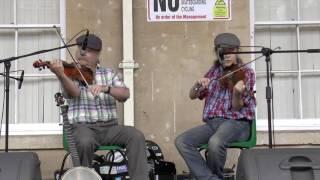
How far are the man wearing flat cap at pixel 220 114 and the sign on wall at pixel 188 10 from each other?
122 centimetres

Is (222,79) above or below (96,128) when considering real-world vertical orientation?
above

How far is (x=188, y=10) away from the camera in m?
5.96

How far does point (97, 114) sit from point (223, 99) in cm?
93

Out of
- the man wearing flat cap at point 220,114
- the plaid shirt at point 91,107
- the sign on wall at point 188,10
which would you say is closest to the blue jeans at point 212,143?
the man wearing flat cap at point 220,114

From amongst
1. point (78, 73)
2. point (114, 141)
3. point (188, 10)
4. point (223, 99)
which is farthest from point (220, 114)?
point (188, 10)

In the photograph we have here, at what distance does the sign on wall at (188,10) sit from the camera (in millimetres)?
5938

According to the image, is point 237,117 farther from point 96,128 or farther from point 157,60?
point 157,60

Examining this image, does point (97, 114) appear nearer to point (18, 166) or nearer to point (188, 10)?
point (18, 166)

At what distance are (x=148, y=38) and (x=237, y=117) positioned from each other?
1.58 meters

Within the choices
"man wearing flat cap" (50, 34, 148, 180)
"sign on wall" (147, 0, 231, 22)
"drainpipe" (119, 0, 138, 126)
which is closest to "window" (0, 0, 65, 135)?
"drainpipe" (119, 0, 138, 126)

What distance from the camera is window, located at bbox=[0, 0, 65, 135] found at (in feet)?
19.8

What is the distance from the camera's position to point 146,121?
19.4 feet

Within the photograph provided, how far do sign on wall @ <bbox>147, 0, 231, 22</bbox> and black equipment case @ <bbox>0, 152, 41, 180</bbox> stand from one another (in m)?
2.57

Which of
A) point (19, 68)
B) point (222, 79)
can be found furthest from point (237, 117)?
point (19, 68)
